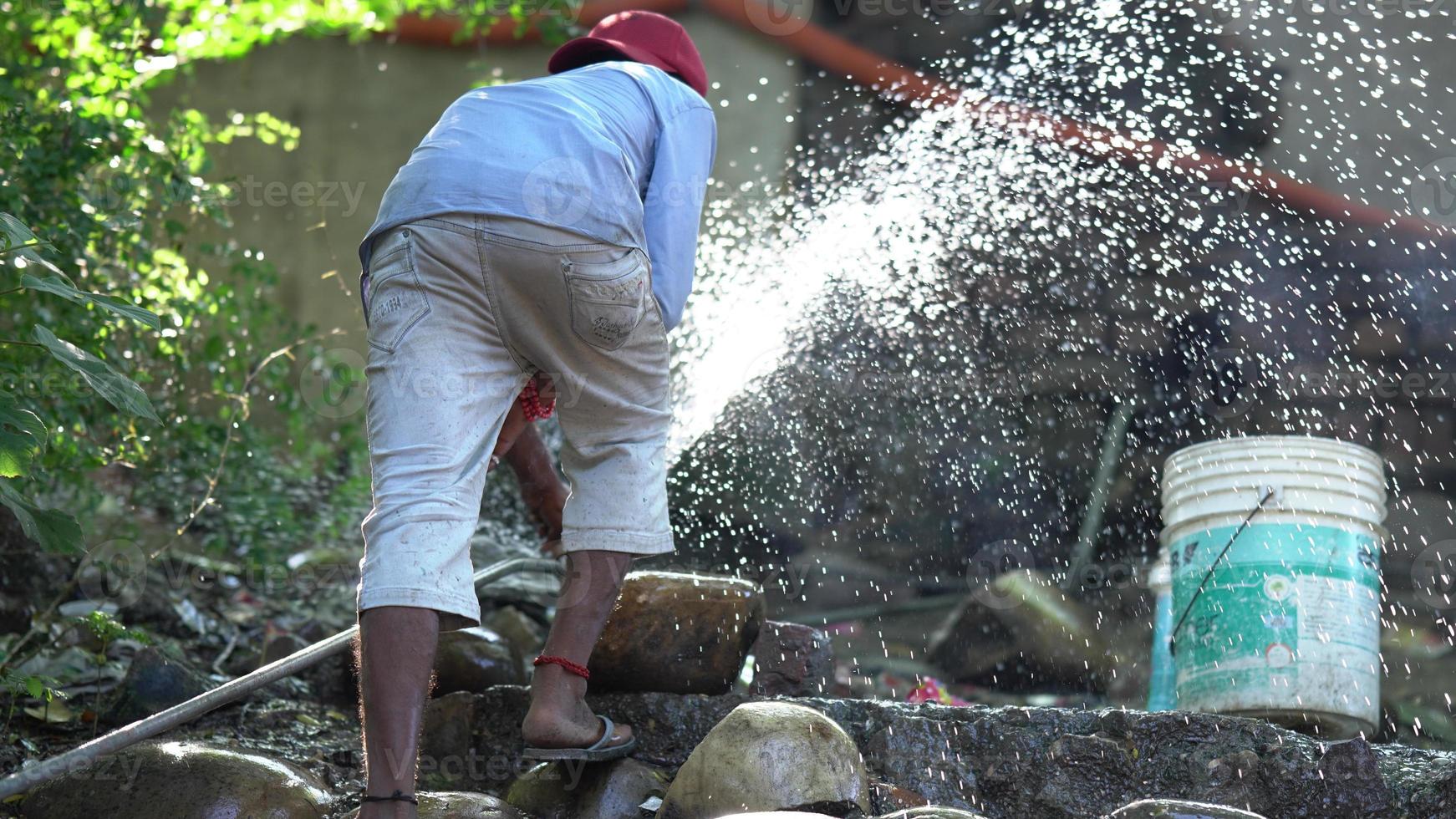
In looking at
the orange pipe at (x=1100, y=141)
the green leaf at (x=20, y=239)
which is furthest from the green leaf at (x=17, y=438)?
the orange pipe at (x=1100, y=141)

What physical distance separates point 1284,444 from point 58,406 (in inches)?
126

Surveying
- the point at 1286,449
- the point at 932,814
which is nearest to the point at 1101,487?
the point at 1286,449

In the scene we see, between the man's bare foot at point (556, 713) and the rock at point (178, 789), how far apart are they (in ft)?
1.37

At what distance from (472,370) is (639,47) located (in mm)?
903

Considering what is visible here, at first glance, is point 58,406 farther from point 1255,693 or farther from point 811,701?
point 1255,693

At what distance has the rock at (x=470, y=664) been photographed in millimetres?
3484

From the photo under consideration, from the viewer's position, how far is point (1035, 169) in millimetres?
5770

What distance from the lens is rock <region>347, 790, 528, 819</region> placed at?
247 centimetres

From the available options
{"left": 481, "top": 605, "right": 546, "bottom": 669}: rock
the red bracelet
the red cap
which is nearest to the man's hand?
the red bracelet

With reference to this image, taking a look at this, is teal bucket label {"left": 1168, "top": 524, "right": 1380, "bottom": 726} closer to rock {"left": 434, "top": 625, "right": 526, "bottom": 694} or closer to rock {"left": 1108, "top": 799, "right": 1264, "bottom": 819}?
rock {"left": 1108, "top": 799, "right": 1264, "bottom": 819}

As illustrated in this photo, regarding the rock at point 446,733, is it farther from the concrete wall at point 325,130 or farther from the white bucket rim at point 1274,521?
the concrete wall at point 325,130

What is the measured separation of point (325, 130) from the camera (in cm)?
702

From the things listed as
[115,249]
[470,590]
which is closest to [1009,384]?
[115,249]

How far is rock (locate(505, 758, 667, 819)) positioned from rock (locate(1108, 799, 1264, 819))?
3.10 ft
